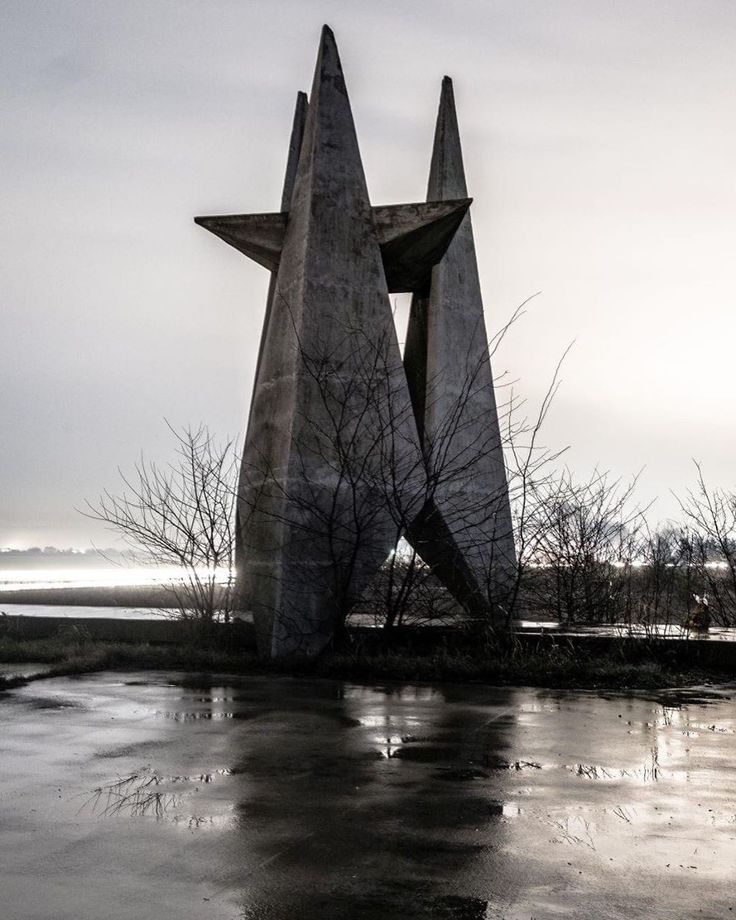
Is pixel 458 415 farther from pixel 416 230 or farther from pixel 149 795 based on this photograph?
pixel 149 795

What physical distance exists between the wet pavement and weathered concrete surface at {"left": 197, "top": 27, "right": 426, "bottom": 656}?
148 inches


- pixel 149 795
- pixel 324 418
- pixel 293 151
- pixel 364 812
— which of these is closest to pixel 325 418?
pixel 324 418

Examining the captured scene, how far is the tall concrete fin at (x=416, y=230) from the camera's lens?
12.8 m

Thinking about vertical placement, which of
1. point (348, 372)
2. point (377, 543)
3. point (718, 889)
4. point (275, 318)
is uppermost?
point (275, 318)

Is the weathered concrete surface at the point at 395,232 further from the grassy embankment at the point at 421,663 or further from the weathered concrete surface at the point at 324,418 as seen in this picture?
the grassy embankment at the point at 421,663

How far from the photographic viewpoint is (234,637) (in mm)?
11664

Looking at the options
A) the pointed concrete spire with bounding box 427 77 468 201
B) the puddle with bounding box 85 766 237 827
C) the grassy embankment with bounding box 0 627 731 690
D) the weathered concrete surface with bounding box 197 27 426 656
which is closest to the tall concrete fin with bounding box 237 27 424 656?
the weathered concrete surface with bounding box 197 27 426 656

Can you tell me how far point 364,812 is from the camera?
4305 millimetres

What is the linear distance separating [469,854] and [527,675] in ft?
19.6

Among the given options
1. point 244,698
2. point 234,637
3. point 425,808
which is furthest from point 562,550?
point 425,808

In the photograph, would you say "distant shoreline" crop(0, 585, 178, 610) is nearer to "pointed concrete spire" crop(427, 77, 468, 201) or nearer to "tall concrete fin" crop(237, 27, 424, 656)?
"tall concrete fin" crop(237, 27, 424, 656)

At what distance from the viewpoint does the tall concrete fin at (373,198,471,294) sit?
12.8 m

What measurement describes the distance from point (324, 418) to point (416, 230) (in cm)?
315

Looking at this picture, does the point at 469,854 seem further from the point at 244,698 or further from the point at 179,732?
the point at 244,698
